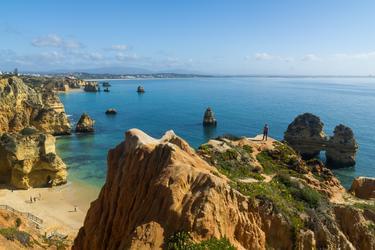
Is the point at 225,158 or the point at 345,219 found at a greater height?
the point at 225,158

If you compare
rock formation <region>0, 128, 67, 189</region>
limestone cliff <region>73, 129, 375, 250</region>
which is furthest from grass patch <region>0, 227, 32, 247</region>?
rock formation <region>0, 128, 67, 189</region>

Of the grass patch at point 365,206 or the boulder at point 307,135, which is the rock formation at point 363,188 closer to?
the grass patch at point 365,206

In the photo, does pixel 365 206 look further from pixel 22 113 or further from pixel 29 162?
pixel 22 113

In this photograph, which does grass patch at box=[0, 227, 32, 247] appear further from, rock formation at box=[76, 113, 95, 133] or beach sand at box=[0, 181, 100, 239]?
rock formation at box=[76, 113, 95, 133]

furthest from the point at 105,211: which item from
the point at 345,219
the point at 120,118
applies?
the point at 120,118

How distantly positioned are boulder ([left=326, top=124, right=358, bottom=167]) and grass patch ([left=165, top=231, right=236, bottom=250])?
6114cm

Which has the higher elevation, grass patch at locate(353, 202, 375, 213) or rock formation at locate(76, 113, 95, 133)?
grass patch at locate(353, 202, 375, 213)

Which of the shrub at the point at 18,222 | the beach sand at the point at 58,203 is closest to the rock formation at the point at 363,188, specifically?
the beach sand at the point at 58,203

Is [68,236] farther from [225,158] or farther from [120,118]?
[120,118]

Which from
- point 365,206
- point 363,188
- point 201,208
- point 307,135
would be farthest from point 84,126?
point 201,208

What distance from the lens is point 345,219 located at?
79.3ft

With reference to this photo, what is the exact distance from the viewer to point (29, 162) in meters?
51.7

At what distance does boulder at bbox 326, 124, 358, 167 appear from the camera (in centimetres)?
7106

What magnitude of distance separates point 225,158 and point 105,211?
10172 mm
